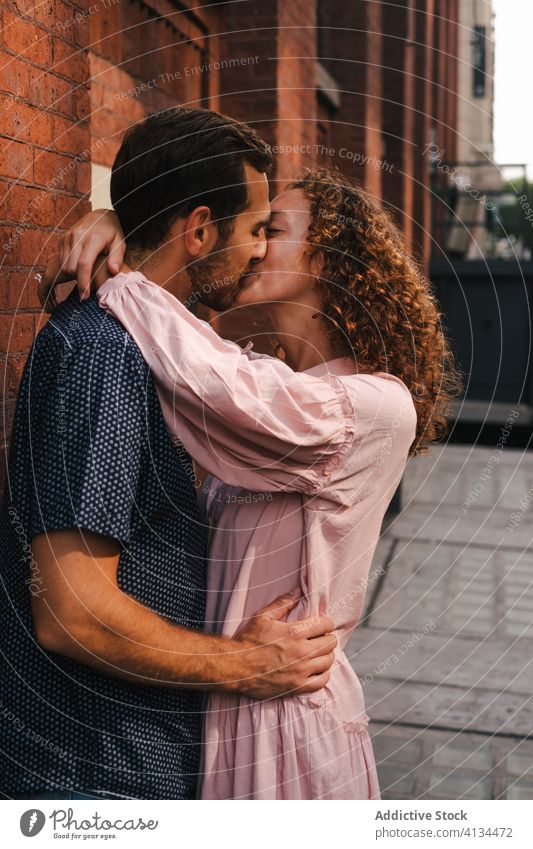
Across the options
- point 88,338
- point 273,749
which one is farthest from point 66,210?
A: point 273,749

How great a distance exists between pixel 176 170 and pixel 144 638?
937 mm

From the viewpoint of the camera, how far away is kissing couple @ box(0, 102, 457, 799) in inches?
65.1

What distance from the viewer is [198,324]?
1.78m

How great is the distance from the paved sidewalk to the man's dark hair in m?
2.70

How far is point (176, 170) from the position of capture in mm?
1955

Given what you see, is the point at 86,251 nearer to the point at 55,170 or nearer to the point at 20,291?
the point at 20,291

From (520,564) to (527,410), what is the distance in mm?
8802

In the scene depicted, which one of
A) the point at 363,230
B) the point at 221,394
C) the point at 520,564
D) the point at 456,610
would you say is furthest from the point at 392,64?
the point at 221,394

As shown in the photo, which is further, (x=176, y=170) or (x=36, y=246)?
(x=36, y=246)

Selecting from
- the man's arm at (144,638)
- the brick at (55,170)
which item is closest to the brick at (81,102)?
the brick at (55,170)

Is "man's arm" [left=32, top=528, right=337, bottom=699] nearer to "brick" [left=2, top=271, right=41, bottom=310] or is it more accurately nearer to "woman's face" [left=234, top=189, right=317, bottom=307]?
"woman's face" [left=234, top=189, right=317, bottom=307]

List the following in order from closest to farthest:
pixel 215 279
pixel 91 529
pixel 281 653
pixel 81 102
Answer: pixel 91 529 → pixel 281 653 → pixel 215 279 → pixel 81 102

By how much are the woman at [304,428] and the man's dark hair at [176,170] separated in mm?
214

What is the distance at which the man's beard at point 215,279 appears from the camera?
2086 millimetres
